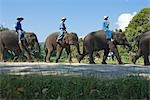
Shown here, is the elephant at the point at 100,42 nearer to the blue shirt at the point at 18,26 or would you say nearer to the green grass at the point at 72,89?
the blue shirt at the point at 18,26

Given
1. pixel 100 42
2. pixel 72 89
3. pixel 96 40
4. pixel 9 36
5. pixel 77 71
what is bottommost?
pixel 72 89

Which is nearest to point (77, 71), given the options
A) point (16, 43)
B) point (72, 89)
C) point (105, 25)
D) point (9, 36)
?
point (72, 89)

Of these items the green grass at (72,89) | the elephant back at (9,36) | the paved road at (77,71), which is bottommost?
the green grass at (72,89)

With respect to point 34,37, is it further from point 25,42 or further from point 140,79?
point 140,79

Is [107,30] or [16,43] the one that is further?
[16,43]

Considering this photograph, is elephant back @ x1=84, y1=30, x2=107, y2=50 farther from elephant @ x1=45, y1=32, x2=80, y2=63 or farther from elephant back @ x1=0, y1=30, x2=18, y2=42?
elephant back @ x1=0, y1=30, x2=18, y2=42

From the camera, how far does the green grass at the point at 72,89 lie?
895cm

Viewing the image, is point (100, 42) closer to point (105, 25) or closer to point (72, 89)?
point (105, 25)

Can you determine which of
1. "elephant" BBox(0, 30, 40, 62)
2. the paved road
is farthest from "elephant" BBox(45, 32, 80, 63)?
the paved road

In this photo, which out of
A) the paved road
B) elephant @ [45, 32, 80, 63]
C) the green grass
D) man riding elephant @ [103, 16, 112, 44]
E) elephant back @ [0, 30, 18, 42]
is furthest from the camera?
elephant back @ [0, 30, 18, 42]

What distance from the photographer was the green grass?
895 cm

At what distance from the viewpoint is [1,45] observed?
2402 cm

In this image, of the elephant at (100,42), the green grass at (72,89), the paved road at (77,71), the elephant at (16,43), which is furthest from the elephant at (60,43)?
the green grass at (72,89)

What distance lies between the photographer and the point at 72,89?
9.08m
